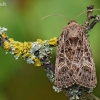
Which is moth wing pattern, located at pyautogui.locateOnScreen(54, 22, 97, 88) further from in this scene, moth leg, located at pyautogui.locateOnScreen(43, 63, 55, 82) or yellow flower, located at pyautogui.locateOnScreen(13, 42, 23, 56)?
yellow flower, located at pyautogui.locateOnScreen(13, 42, 23, 56)

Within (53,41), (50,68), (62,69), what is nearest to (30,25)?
(53,41)

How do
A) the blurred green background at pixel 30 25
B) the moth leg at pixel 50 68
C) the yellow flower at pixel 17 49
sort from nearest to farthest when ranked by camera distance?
the moth leg at pixel 50 68, the yellow flower at pixel 17 49, the blurred green background at pixel 30 25

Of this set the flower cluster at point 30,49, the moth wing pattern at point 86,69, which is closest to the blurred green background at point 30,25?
the moth wing pattern at point 86,69

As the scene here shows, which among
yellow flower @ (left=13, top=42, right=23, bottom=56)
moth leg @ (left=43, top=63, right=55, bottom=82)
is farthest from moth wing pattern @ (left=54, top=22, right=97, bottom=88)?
yellow flower @ (left=13, top=42, right=23, bottom=56)

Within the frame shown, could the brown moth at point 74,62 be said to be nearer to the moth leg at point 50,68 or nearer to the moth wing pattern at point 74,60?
the moth wing pattern at point 74,60

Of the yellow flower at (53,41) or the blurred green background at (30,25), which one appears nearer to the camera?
the yellow flower at (53,41)

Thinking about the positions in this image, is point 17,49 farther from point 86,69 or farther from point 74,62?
point 86,69

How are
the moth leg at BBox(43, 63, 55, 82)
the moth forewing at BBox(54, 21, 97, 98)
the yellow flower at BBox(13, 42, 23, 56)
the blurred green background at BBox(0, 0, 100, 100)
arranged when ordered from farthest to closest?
the blurred green background at BBox(0, 0, 100, 100) → the moth forewing at BBox(54, 21, 97, 98) → the yellow flower at BBox(13, 42, 23, 56) → the moth leg at BBox(43, 63, 55, 82)
